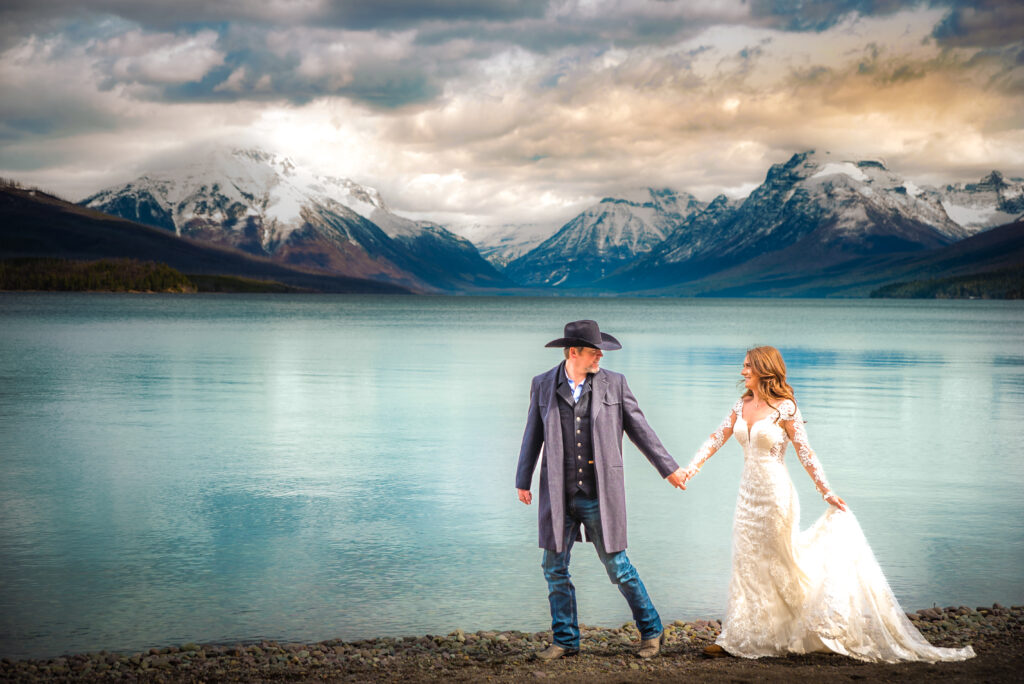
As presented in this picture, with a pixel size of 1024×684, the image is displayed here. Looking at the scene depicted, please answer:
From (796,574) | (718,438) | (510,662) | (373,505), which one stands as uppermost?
(718,438)

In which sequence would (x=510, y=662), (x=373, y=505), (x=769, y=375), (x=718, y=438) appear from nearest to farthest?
(x=769, y=375) < (x=718, y=438) < (x=510, y=662) < (x=373, y=505)

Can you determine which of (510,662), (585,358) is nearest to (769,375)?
(585,358)

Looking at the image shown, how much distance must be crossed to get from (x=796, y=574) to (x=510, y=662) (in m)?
2.71

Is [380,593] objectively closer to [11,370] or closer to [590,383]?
[590,383]

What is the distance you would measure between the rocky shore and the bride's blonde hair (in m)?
2.28

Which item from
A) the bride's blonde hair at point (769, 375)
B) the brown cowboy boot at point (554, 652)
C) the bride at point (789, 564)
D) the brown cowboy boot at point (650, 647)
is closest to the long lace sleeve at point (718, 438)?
the bride at point (789, 564)

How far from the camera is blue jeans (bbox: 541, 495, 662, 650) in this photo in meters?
8.41

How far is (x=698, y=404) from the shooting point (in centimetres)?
3525

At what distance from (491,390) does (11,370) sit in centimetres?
2344

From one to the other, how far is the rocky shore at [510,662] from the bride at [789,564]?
193 millimetres

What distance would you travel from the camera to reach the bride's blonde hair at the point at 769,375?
8.16 metres

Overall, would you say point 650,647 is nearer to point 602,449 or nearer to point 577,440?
point 602,449

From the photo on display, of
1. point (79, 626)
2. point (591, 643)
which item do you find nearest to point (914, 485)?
point (591, 643)

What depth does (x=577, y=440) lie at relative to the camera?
328 inches
